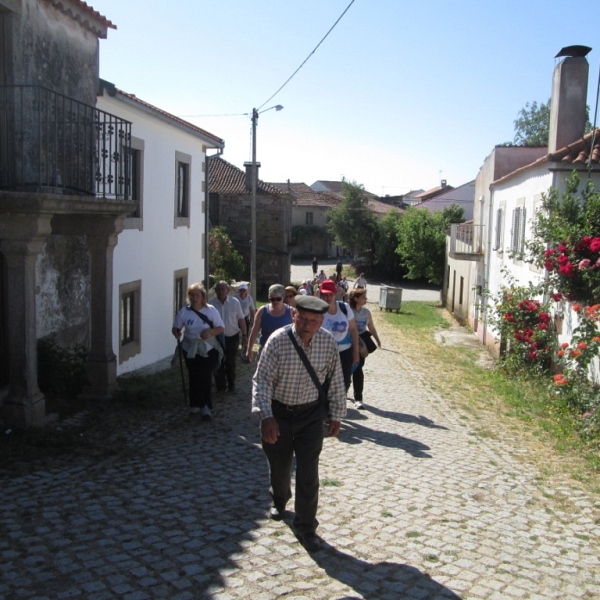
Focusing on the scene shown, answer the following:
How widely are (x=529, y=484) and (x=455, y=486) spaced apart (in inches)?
31.1

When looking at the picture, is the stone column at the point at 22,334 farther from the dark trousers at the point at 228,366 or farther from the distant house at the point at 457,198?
the distant house at the point at 457,198

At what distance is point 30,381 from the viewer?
Answer: 6.84 metres

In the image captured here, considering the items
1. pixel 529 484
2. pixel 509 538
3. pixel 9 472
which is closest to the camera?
pixel 509 538

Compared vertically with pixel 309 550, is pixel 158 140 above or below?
above

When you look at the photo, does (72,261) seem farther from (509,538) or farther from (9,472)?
(509,538)

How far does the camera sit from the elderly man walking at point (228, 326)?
9.55m

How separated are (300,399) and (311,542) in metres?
0.91

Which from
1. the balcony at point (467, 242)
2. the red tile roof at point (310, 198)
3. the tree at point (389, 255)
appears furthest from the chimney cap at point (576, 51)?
the red tile roof at point (310, 198)

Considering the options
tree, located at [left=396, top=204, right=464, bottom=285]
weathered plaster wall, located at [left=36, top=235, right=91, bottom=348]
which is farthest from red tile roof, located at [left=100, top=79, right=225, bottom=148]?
tree, located at [left=396, top=204, right=464, bottom=285]

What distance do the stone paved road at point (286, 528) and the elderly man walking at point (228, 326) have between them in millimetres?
2334

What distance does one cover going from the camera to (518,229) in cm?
1507

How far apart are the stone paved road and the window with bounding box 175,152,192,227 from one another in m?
8.35

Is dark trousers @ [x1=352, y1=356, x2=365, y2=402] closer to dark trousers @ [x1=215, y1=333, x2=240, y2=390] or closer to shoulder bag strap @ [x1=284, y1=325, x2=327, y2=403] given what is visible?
dark trousers @ [x1=215, y1=333, x2=240, y2=390]

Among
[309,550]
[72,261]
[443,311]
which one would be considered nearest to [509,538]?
[309,550]
